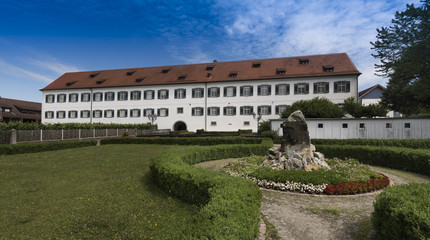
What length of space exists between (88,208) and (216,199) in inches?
139

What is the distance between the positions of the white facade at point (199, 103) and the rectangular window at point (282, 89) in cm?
35

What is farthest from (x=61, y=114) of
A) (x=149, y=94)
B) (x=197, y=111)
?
(x=197, y=111)

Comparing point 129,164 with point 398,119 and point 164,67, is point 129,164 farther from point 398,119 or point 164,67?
point 164,67

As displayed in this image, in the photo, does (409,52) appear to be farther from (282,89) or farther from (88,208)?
(88,208)

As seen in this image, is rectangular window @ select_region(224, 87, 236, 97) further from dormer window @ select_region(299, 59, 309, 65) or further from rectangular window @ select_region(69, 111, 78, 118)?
rectangular window @ select_region(69, 111, 78, 118)

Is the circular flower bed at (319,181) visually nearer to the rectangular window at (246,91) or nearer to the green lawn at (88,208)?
the green lawn at (88,208)

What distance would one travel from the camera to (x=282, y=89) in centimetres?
3575

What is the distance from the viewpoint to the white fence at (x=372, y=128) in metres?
20.4

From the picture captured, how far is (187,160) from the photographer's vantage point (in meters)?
11.1

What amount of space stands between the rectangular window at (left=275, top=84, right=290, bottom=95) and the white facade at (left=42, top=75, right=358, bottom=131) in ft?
1.14

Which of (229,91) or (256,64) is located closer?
(229,91)

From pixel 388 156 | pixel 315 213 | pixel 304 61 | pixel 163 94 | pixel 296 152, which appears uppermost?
pixel 304 61

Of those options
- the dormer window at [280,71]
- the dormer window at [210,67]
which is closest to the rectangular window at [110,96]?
the dormer window at [210,67]

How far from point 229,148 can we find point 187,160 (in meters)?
4.15
